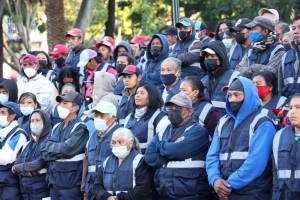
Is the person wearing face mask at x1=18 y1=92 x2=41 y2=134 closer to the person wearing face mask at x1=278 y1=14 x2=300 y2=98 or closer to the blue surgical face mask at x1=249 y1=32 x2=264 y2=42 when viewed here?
the blue surgical face mask at x1=249 y1=32 x2=264 y2=42

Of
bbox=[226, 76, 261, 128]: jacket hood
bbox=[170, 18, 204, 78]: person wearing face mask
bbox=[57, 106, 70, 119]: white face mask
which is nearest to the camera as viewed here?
bbox=[226, 76, 261, 128]: jacket hood

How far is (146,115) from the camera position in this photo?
10.8 meters

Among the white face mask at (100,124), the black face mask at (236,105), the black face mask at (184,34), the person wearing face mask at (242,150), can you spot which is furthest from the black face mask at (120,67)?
the black face mask at (236,105)

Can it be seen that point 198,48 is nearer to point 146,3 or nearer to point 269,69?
point 269,69

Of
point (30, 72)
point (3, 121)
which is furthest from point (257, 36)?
point (30, 72)

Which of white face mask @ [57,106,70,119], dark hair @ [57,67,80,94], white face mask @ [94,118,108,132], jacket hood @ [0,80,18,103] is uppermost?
dark hair @ [57,67,80,94]

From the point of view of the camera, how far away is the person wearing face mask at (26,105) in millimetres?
12742

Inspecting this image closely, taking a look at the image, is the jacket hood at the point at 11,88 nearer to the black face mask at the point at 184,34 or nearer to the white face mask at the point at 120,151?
the black face mask at the point at 184,34

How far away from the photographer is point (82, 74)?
14438mm

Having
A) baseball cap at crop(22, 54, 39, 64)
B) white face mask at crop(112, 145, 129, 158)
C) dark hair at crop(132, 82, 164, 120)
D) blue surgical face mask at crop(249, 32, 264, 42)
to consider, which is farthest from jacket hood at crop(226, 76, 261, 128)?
baseball cap at crop(22, 54, 39, 64)

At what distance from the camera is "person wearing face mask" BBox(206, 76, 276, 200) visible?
8.77m

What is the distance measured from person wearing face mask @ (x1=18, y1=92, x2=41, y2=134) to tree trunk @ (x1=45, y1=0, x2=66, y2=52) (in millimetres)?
10890

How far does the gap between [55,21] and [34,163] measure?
12.5 m

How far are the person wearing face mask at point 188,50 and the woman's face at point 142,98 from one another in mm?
1919
